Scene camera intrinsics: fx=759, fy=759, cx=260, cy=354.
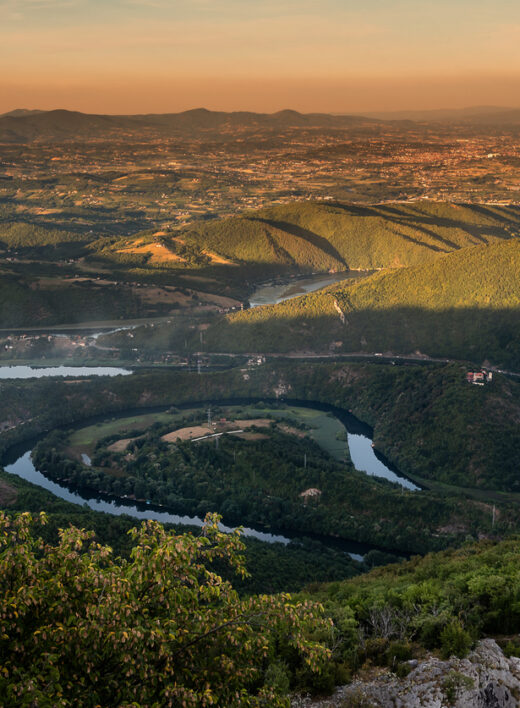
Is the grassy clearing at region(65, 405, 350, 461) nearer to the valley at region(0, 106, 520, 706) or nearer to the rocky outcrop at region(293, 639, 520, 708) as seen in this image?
the valley at region(0, 106, 520, 706)

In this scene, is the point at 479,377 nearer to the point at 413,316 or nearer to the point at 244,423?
the point at 244,423

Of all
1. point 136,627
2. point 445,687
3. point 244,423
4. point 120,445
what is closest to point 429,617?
point 445,687

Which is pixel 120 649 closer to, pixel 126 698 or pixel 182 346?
pixel 126 698

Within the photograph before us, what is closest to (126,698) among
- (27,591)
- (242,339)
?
(27,591)

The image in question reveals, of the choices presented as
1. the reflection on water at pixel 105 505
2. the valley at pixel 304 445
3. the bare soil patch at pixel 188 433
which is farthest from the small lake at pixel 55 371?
the reflection on water at pixel 105 505

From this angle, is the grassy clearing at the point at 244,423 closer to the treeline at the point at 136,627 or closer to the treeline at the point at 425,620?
the treeline at the point at 425,620

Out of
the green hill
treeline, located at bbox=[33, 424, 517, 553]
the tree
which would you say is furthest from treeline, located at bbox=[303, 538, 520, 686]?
the green hill
